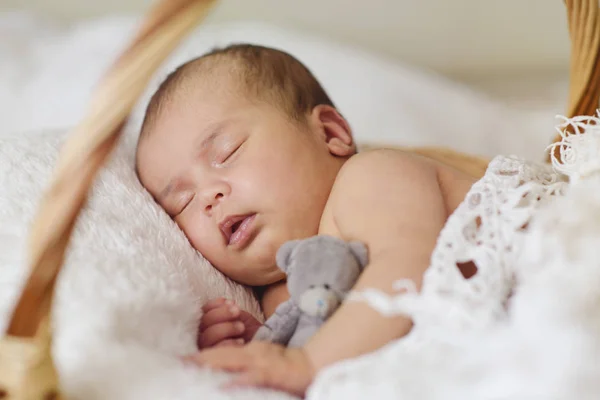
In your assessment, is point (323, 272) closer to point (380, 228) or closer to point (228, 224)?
point (380, 228)

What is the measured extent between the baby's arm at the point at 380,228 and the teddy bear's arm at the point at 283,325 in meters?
0.09

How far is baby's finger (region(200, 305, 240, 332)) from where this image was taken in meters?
0.72

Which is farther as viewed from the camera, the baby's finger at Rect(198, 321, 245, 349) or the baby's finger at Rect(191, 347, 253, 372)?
the baby's finger at Rect(198, 321, 245, 349)

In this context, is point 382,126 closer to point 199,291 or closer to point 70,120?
point 70,120

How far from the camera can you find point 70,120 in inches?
57.1

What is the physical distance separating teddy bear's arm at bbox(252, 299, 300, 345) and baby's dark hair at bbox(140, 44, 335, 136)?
0.86 feet

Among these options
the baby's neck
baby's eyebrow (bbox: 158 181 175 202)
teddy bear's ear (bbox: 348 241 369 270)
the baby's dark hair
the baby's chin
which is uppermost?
the baby's dark hair

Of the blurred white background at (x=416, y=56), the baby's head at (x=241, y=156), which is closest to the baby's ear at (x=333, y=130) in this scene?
the baby's head at (x=241, y=156)

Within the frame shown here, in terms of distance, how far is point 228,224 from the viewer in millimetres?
814

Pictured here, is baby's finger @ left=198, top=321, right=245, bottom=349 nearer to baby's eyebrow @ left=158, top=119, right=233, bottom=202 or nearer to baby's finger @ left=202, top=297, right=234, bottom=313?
baby's finger @ left=202, top=297, right=234, bottom=313

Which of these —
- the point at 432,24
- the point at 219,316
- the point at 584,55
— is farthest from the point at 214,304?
the point at 432,24

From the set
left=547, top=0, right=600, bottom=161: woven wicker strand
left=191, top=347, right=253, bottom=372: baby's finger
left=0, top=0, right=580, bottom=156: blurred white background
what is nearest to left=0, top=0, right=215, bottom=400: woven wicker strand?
left=191, top=347, right=253, bottom=372: baby's finger

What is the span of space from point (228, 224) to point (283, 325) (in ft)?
0.50

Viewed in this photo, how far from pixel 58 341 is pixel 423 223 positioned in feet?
1.10
